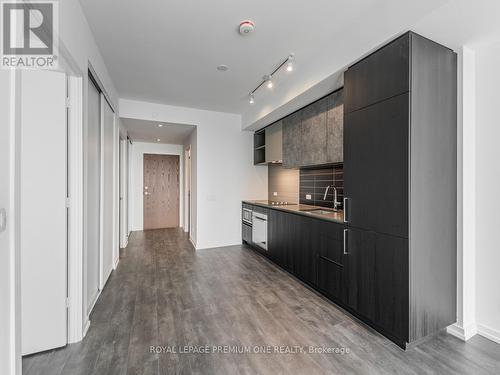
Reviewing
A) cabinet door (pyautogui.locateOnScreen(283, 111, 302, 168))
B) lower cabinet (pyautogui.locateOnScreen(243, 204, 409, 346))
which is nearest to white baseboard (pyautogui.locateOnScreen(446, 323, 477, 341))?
lower cabinet (pyautogui.locateOnScreen(243, 204, 409, 346))

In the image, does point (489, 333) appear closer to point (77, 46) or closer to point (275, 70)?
point (275, 70)

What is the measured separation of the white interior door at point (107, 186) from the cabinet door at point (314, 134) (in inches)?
101

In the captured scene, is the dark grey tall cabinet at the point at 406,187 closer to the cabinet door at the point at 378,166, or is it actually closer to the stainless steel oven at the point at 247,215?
the cabinet door at the point at 378,166

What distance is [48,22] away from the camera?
1.42 m

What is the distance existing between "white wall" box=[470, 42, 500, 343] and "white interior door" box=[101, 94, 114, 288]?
12.1 ft

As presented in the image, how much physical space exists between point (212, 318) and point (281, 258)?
1.51 metres

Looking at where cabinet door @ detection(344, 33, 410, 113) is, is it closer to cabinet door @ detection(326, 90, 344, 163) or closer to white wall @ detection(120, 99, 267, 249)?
cabinet door @ detection(326, 90, 344, 163)

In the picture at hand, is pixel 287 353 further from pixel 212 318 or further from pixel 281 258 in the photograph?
pixel 281 258

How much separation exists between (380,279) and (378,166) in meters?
0.92

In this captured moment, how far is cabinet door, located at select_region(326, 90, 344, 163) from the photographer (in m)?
2.77

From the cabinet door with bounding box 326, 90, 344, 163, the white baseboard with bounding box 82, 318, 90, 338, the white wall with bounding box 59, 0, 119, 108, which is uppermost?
the white wall with bounding box 59, 0, 119, 108

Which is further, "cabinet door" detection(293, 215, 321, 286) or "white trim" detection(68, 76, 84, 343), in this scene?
"cabinet door" detection(293, 215, 321, 286)

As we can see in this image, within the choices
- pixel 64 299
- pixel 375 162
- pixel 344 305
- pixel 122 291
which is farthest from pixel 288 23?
pixel 122 291

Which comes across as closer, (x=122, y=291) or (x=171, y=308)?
(x=171, y=308)
